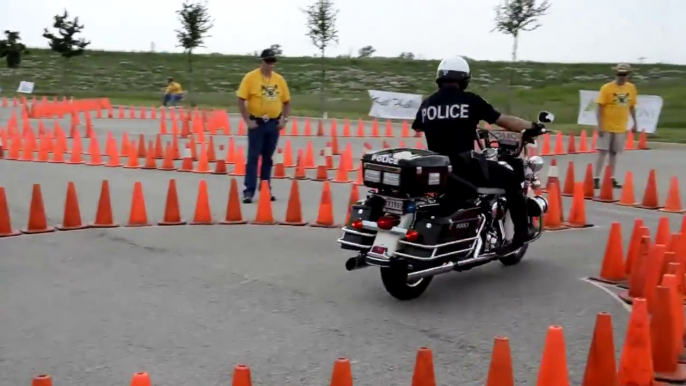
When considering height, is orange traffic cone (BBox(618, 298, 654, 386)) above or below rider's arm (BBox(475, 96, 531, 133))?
below

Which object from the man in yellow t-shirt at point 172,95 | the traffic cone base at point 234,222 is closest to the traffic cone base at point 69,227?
the traffic cone base at point 234,222

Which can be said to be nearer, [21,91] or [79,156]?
[79,156]

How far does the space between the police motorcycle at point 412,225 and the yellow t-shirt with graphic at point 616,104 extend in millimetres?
7833

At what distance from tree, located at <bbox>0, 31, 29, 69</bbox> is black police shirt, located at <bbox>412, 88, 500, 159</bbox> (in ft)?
188

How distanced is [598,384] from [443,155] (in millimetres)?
2990

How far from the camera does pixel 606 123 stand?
15.4 metres

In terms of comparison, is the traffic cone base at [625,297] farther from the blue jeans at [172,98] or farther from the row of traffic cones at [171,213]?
the blue jeans at [172,98]

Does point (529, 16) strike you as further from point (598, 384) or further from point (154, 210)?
point (598, 384)

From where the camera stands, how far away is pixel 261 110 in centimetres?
1314

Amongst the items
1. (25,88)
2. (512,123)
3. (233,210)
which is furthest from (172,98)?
(512,123)

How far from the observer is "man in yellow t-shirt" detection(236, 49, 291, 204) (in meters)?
13.0

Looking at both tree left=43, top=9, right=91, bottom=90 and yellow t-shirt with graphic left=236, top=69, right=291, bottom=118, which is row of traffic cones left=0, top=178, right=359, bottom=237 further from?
tree left=43, top=9, right=91, bottom=90

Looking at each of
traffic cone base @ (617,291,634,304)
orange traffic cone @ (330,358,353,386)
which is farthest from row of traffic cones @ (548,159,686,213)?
orange traffic cone @ (330,358,353,386)

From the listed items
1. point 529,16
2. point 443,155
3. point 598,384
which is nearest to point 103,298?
point 443,155
